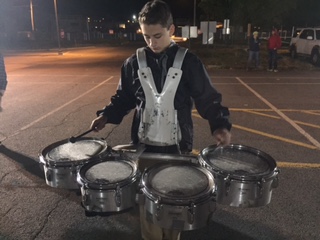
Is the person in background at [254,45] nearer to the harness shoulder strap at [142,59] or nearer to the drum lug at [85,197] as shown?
the harness shoulder strap at [142,59]

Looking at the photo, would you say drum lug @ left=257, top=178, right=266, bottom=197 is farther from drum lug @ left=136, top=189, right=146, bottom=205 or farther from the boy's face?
the boy's face

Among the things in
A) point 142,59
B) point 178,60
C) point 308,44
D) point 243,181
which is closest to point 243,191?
point 243,181

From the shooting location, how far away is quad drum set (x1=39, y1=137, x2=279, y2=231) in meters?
1.76

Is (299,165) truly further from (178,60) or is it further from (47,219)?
(47,219)

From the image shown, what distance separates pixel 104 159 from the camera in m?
2.25

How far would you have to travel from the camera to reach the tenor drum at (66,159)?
7.13ft

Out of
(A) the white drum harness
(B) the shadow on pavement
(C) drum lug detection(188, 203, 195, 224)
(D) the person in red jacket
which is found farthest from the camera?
(D) the person in red jacket

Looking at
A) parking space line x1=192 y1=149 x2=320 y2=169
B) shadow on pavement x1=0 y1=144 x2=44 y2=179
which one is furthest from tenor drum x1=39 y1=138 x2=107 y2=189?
parking space line x1=192 y1=149 x2=320 y2=169

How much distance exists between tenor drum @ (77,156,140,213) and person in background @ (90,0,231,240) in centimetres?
26

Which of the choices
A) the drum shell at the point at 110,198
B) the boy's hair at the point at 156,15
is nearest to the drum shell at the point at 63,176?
the drum shell at the point at 110,198

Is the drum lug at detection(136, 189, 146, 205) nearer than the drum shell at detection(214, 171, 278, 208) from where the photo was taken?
Yes

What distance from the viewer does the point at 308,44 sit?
17.3 meters

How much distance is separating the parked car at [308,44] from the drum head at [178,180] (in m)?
16.5

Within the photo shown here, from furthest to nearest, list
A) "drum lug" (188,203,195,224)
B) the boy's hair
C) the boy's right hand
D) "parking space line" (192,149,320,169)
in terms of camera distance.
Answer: "parking space line" (192,149,320,169) < the boy's right hand < the boy's hair < "drum lug" (188,203,195,224)
